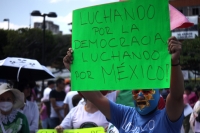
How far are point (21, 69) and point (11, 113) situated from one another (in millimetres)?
1212

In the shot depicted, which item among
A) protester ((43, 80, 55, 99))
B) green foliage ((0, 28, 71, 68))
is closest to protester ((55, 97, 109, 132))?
protester ((43, 80, 55, 99))

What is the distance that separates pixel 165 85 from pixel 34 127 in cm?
339

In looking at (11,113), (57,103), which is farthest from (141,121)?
(57,103)

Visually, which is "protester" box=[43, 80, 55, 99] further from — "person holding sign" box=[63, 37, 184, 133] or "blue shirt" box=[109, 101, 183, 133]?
"blue shirt" box=[109, 101, 183, 133]

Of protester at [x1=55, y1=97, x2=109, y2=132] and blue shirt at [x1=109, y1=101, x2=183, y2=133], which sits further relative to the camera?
protester at [x1=55, y1=97, x2=109, y2=132]

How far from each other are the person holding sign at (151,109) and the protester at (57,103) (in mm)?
7202

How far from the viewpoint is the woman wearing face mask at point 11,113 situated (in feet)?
14.9

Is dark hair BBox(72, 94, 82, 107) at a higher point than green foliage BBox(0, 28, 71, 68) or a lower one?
lower

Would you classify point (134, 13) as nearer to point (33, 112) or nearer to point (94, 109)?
point (94, 109)

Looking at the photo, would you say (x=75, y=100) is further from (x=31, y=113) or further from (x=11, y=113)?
(x=11, y=113)

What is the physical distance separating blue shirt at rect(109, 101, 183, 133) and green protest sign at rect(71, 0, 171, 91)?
12.4 inches

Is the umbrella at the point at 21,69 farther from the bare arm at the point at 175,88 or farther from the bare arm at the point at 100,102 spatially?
the bare arm at the point at 175,88

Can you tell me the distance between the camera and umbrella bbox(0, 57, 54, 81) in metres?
5.60

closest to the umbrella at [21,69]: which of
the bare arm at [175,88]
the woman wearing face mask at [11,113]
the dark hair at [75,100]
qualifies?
the woman wearing face mask at [11,113]
